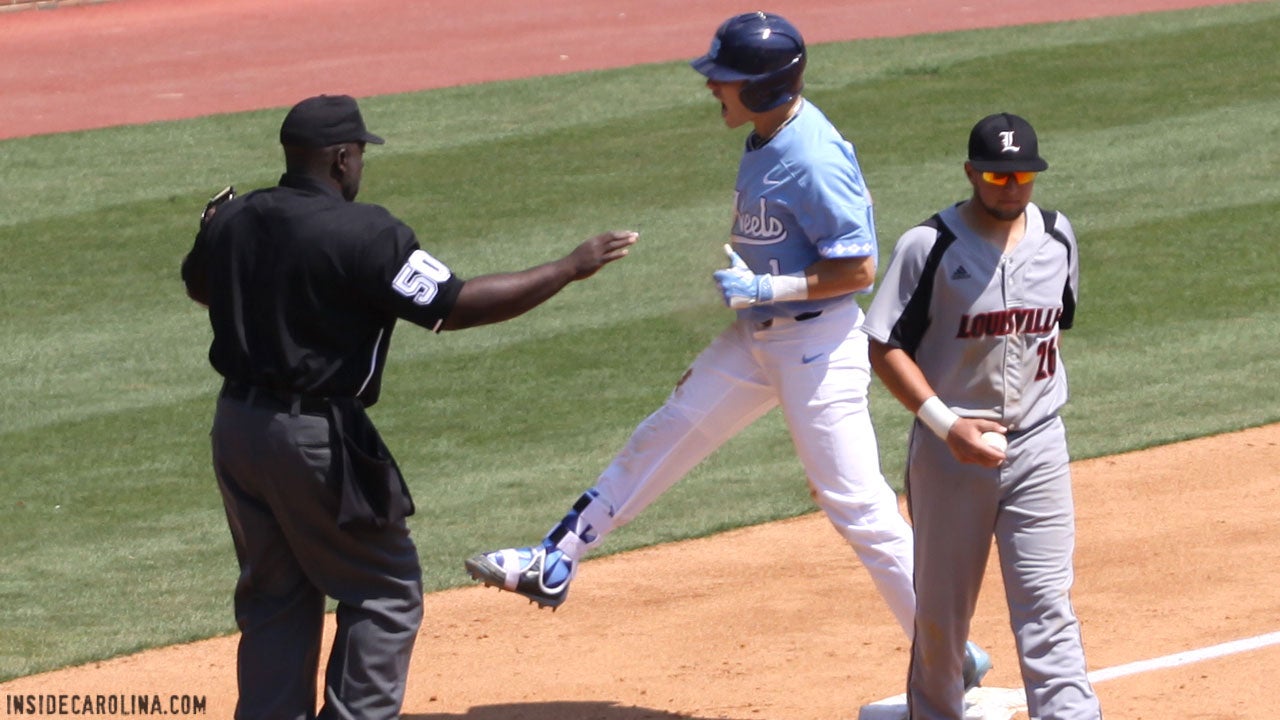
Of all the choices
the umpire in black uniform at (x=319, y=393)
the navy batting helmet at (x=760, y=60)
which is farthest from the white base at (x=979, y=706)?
the navy batting helmet at (x=760, y=60)

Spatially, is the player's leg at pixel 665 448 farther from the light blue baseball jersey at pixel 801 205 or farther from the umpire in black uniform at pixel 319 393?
the umpire in black uniform at pixel 319 393

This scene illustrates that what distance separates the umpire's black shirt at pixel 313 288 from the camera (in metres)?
4.42

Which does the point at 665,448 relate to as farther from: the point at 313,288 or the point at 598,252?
the point at 313,288

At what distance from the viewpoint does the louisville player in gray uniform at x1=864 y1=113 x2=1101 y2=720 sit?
4.62m

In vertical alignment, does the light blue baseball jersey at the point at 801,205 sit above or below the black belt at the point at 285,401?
above

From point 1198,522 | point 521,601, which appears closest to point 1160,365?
point 1198,522

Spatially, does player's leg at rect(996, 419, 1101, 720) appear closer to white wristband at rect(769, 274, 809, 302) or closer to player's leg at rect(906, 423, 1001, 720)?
player's leg at rect(906, 423, 1001, 720)

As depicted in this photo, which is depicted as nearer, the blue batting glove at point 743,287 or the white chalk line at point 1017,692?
the blue batting glove at point 743,287

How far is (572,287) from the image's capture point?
34.9 feet

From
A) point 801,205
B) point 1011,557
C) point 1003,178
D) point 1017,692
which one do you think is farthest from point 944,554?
point 801,205

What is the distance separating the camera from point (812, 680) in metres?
5.72

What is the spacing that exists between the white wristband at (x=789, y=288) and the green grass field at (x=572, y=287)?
324 millimetres

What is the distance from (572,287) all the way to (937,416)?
20.3 ft

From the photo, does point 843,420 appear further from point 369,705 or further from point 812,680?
point 369,705
